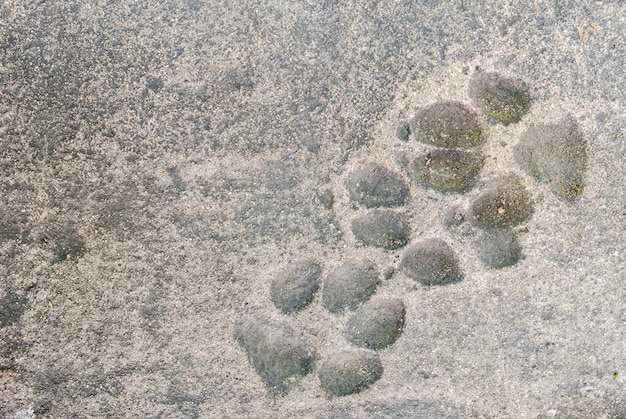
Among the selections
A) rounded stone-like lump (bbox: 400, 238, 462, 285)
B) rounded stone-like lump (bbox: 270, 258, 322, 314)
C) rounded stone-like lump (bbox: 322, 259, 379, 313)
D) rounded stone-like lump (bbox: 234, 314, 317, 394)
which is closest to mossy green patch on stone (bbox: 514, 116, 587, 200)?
rounded stone-like lump (bbox: 400, 238, 462, 285)

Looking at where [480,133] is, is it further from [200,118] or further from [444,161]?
[200,118]

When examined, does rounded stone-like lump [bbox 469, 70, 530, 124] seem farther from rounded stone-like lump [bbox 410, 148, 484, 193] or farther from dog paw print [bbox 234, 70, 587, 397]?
rounded stone-like lump [bbox 410, 148, 484, 193]

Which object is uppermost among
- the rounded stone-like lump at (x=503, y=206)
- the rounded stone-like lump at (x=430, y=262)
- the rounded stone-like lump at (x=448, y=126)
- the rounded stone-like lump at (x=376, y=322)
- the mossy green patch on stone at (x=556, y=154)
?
the rounded stone-like lump at (x=448, y=126)

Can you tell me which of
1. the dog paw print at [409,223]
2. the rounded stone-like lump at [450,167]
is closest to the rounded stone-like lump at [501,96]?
the dog paw print at [409,223]

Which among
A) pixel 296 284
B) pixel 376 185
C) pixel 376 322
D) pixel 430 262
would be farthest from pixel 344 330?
pixel 376 185

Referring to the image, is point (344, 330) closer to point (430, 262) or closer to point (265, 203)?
point (430, 262)

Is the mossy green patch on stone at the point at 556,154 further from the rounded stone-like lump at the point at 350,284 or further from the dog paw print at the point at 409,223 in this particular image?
the rounded stone-like lump at the point at 350,284

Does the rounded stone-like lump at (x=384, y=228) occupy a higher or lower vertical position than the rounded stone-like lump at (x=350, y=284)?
higher
